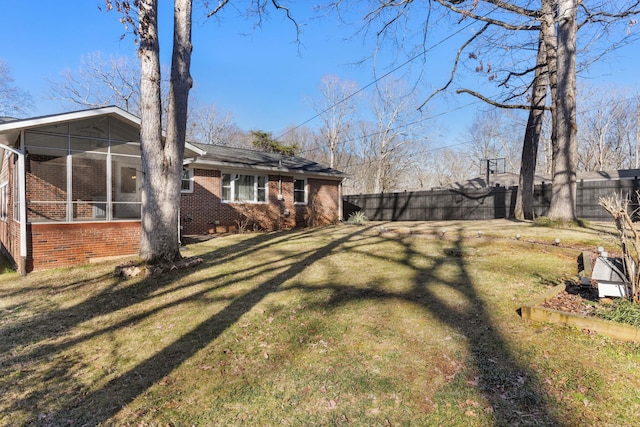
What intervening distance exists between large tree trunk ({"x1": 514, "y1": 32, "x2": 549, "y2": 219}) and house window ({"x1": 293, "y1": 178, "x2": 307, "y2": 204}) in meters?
9.28

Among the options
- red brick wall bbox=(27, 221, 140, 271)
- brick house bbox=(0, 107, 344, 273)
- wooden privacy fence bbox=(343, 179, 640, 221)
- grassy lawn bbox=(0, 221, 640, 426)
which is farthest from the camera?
wooden privacy fence bbox=(343, 179, 640, 221)

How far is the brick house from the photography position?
7.70 metres

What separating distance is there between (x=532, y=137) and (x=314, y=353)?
13189 millimetres

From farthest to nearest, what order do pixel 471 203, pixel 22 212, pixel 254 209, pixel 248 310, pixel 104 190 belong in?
pixel 471 203 → pixel 254 209 → pixel 104 190 → pixel 22 212 → pixel 248 310

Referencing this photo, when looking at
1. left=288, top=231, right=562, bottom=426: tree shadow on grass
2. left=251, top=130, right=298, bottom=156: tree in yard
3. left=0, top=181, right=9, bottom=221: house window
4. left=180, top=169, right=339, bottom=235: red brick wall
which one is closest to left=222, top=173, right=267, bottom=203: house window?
left=180, top=169, right=339, bottom=235: red brick wall

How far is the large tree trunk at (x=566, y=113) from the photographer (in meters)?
9.24

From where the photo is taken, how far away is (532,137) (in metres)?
12.6

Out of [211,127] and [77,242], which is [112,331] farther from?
[211,127]

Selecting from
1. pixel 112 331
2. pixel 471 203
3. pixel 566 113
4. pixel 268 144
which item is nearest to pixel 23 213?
pixel 112 331

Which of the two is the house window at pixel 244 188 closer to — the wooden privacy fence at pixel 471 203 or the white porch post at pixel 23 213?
the white porch post at pixel 23 213

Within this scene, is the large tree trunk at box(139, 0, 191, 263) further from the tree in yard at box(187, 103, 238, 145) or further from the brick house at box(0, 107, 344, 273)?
the tree in yard at box(187, 103, 238, 145)

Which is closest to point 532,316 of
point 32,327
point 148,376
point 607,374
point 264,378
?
point 607,374

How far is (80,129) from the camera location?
827cm

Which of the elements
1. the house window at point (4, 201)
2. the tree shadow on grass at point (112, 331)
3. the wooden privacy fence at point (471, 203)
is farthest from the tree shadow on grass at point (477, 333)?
the house window at point (4, 201)
